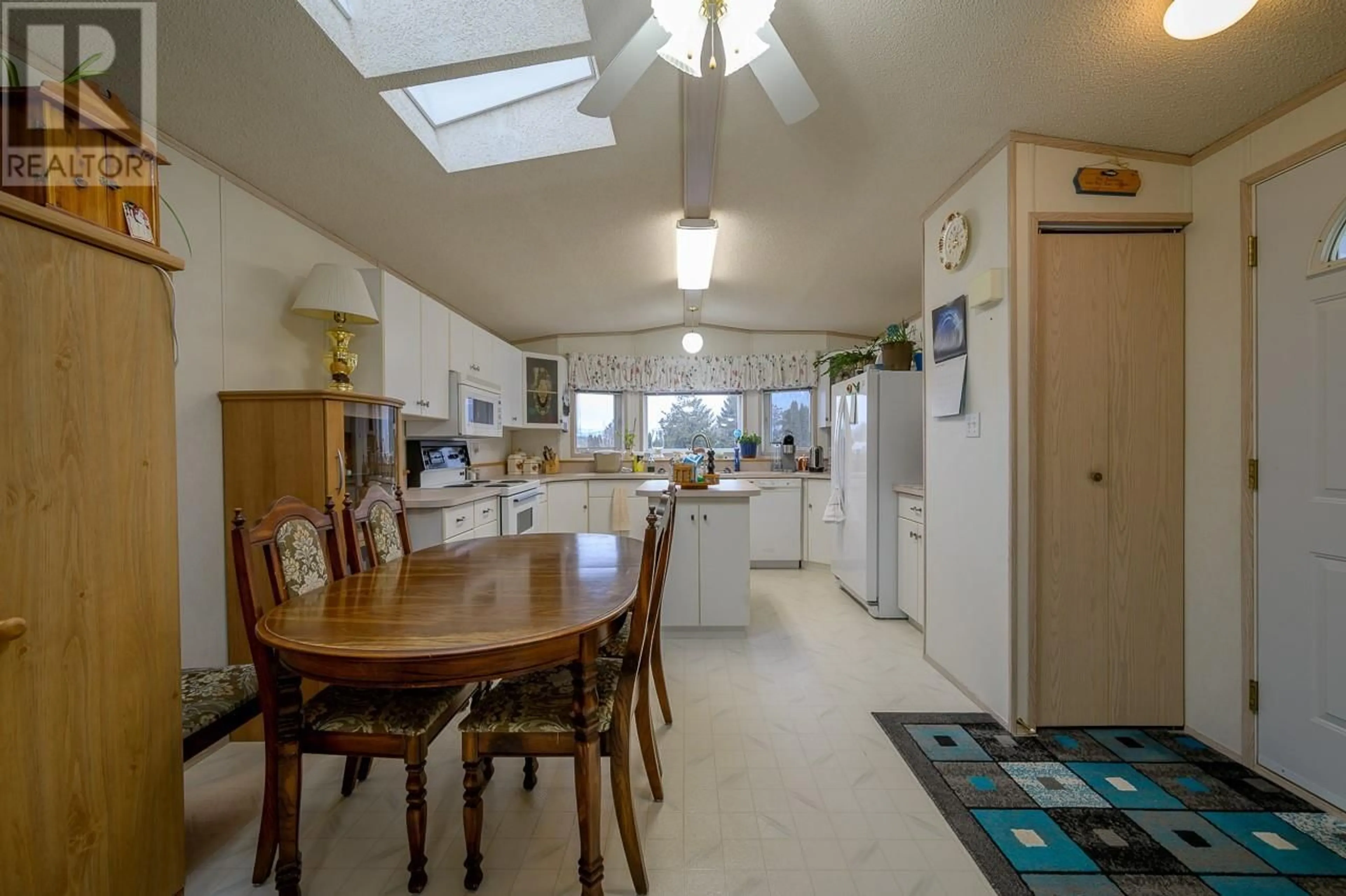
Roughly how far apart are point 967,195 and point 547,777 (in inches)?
116

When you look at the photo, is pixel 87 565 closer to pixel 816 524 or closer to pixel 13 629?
pixel 13 629

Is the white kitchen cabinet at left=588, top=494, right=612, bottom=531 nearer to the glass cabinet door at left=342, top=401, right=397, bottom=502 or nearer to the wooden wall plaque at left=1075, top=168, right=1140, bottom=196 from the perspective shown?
the glass cabinet door at left=342, top=401, right=397, bottom=502

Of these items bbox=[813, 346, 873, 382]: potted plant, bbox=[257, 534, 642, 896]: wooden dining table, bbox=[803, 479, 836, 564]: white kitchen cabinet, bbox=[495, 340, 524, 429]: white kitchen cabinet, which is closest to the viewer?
bbox=[257, 534, 642, 896]: wooden dining table

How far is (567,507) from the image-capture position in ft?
16.5

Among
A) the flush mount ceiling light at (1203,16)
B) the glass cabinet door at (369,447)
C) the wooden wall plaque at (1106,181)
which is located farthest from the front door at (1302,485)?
the glass cabinet door at (369,447)

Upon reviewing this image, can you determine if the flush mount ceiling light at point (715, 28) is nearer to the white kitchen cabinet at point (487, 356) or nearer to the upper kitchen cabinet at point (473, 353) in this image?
the upper kitchen cabinet at point (473, 353)

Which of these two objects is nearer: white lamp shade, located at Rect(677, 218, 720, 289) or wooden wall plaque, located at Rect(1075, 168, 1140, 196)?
wooden wall plaque, located at Rect(1075, 168, 1140, 196)

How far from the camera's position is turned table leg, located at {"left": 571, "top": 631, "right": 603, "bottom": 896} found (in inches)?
49.8

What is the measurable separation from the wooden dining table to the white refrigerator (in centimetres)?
238

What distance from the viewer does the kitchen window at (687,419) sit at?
570 centimetres

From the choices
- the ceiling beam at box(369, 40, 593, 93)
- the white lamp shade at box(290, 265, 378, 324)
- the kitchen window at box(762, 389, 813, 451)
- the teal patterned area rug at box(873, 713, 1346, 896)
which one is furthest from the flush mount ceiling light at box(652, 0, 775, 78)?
the kitchen window at box(762, 389, 813, 451)

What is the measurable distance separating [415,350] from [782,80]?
95.9 inches

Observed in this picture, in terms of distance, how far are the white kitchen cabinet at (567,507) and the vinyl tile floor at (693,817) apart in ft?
8.89

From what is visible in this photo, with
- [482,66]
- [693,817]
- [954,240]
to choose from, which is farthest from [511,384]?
[693,817]
